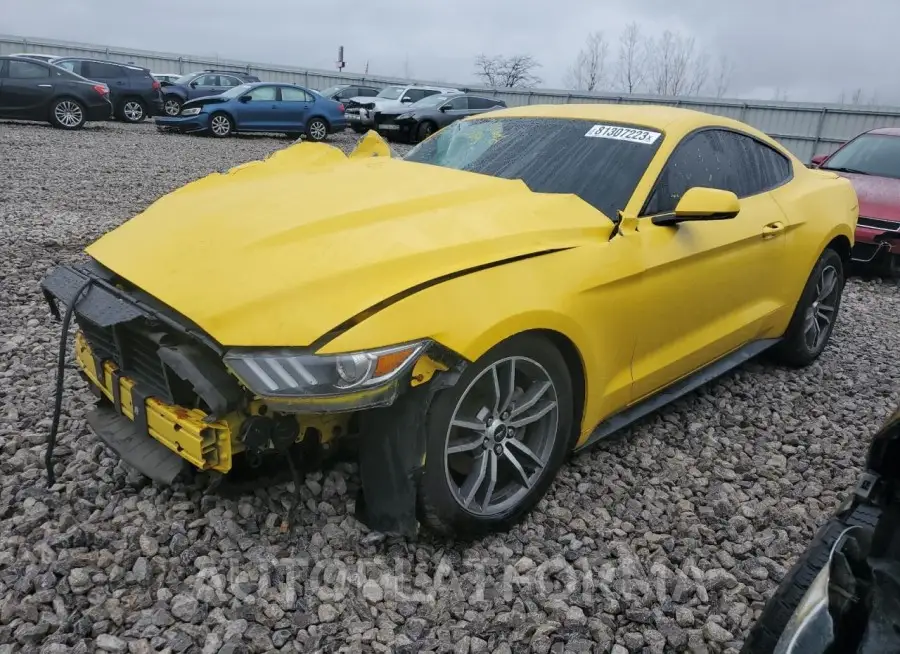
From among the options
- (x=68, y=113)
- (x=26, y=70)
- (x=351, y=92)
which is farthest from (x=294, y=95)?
(x=351, y=92)

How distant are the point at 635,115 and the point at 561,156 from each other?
50cm

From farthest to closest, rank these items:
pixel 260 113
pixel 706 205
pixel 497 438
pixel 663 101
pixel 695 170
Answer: pixel 663 101
pixel 260 113
pixel 695 170
pixel 706 205
pixel 497 438

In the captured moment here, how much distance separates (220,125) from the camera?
635 inches

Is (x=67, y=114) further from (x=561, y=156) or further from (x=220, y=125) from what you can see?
(x=561, y=156)

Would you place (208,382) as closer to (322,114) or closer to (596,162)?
(596,162)

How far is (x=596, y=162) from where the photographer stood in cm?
316

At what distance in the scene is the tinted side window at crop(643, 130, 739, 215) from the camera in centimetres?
312

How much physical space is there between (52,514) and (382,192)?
68.7 inches

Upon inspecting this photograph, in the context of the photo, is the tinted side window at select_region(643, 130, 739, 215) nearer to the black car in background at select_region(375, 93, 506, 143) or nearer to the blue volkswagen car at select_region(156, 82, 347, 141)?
the black car in background at select_region(375, 93, 506, 143)

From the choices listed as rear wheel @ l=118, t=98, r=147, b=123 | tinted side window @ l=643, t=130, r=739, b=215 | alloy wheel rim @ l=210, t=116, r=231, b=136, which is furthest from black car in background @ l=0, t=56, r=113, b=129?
tinted side window @ l=643, t=130, r=739, b=215

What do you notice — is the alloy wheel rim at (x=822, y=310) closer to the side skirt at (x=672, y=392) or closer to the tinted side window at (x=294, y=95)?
the side skirt at (x=672, y=392)

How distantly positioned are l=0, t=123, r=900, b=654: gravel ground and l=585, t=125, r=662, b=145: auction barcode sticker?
1.42 metres

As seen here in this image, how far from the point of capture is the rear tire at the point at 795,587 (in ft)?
5.22

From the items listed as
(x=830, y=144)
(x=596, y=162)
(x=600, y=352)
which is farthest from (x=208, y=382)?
(x=830, y=144)
